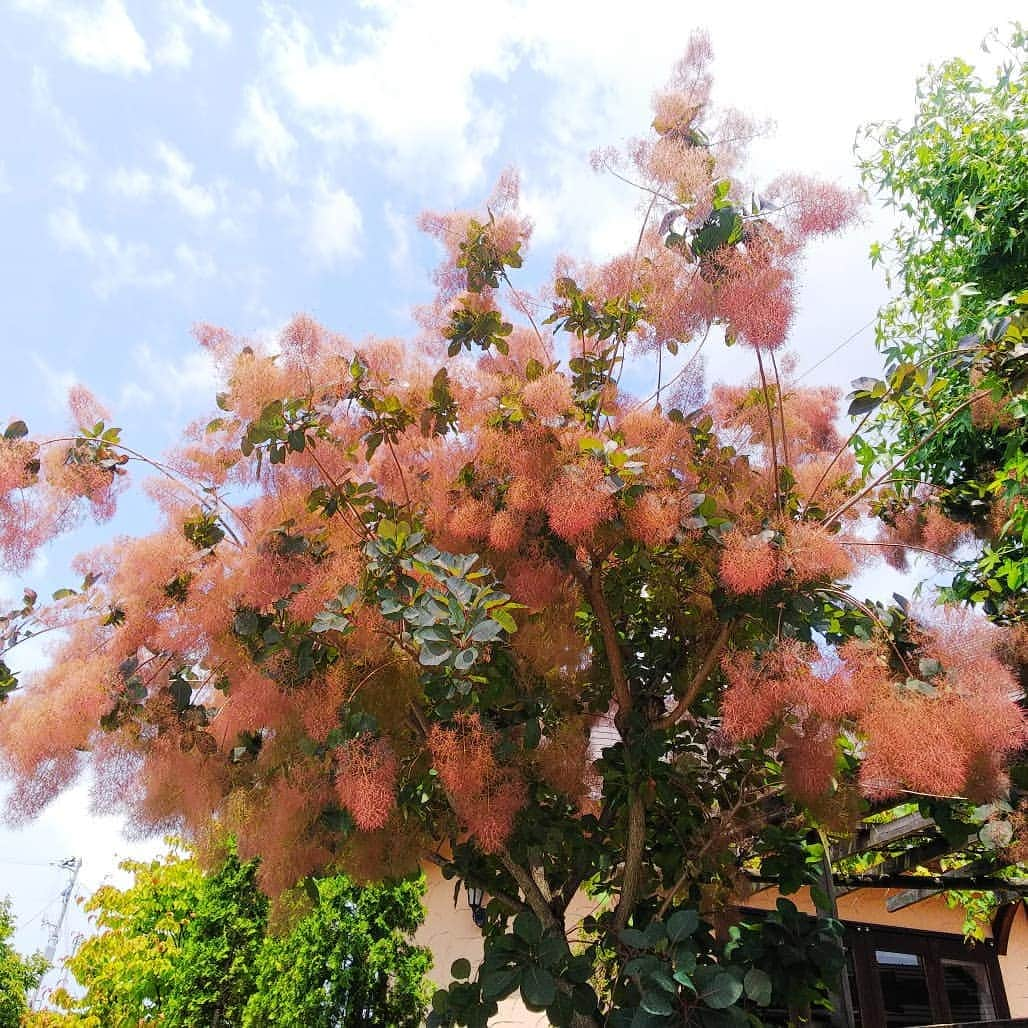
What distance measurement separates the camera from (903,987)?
6.25m

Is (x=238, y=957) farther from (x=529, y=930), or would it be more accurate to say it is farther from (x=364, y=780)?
(x=364, y=780)

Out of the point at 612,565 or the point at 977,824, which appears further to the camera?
the point at 612,565

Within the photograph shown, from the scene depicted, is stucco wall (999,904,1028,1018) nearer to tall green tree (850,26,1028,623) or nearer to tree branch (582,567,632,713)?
tall green tree (850,26,1028,623)

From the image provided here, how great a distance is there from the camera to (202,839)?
3.33 m

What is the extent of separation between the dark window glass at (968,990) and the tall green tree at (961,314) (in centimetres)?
376

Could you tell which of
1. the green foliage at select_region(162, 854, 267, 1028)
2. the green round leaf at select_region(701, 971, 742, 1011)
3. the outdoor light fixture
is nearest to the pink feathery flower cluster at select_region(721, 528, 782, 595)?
the green round leaf at select_region(701, 971, 742, 1011)

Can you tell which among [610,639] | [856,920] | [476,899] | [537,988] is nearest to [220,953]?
[476,899]

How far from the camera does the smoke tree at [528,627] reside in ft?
8.66

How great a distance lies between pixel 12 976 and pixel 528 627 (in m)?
14.6

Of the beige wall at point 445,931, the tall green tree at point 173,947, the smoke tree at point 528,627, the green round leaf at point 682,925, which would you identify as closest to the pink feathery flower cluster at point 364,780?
the smoke tree at point 528,627

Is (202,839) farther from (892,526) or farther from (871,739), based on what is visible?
(892,526)

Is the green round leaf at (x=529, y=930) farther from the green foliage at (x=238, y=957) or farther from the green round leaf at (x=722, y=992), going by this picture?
the green foliage at (x=238, y=957)

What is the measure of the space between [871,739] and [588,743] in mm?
1260

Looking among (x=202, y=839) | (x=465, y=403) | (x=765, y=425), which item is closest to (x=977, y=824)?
(x=765, y=425)
